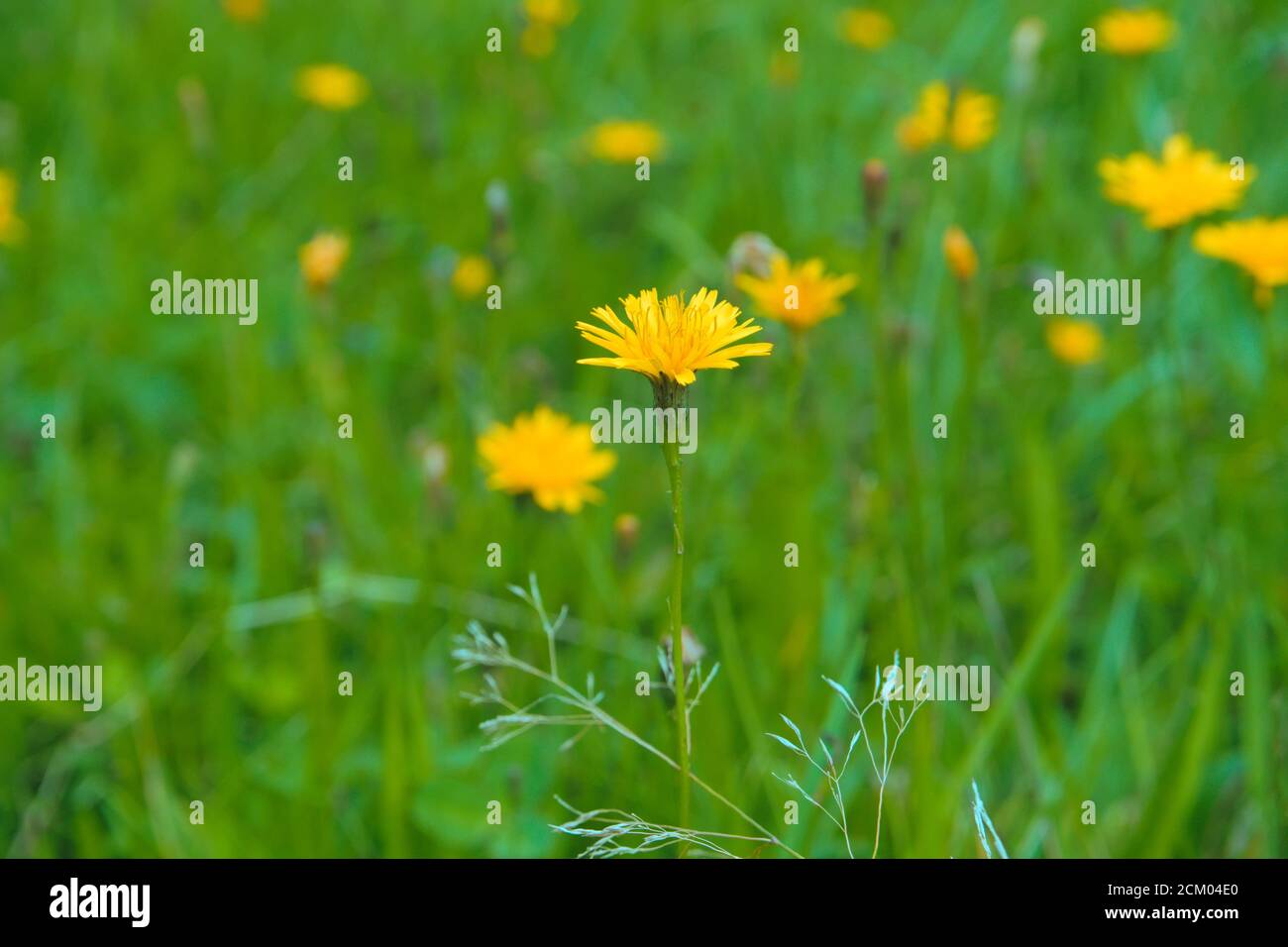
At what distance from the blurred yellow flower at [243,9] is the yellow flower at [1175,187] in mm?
2568

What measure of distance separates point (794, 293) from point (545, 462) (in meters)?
0.41

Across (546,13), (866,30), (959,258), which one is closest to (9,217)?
(546,13)

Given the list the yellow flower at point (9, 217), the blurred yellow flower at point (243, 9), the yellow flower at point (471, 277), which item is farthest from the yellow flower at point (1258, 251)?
the blurred yellow flower at point (243, 9)

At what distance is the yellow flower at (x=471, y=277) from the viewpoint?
2.28 metres

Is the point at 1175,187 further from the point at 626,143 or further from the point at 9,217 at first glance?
the point at 9,217

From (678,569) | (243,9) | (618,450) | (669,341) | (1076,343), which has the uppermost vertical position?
(243,9)

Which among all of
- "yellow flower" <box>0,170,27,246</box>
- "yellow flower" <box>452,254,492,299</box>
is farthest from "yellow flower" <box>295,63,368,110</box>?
"yellow flower" <box>452,254,492,299</box>

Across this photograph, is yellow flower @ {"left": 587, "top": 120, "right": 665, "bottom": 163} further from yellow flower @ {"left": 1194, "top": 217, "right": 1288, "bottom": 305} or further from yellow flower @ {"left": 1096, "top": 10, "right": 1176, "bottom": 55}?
yellow flower @ {"left": 1194, "top": 217, "right": 1288, "bottom": 305}

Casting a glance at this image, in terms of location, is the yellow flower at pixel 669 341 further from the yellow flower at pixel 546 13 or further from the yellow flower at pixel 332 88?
the yellow flower at pixel 546 13

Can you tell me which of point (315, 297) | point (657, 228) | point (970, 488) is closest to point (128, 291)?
point (315, 297)

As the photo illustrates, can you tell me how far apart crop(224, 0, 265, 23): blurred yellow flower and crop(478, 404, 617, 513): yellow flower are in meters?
2.38

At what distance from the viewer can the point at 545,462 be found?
1757mm

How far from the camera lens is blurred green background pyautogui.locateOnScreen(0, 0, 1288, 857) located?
63.9 inches

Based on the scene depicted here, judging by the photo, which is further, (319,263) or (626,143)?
(626,143)
